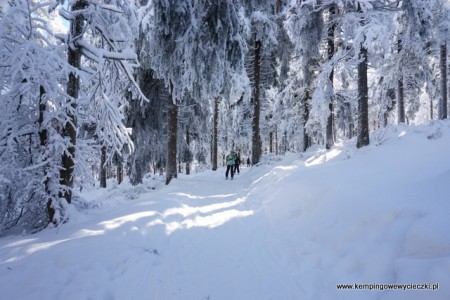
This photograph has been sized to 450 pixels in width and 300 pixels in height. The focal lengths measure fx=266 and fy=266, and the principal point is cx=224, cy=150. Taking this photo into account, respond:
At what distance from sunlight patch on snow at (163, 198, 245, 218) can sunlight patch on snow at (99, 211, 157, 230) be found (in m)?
0.47

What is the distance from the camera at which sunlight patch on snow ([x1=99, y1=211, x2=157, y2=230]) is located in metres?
5.05

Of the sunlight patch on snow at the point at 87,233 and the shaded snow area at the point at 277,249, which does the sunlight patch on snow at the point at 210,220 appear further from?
the sunlight patch on snow at the point at 87,233

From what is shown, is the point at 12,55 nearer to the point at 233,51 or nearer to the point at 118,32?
the point at 118,32

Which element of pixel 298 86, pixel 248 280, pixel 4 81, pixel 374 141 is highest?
pixel 298 86

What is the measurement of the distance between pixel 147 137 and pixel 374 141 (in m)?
9.90

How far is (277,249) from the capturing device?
4594 millimetres

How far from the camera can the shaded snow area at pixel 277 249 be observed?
3020 millimetres

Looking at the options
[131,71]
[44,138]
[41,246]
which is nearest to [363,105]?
[131,71]

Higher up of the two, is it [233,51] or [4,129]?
[233,51]

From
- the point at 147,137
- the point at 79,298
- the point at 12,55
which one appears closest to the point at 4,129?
the point at 12,55

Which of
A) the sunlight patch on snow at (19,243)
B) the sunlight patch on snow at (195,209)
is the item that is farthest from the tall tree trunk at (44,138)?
the sunlight patch on snow at (195,209)

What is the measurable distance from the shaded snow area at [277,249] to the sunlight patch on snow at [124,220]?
0.8 inches

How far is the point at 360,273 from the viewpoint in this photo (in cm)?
333

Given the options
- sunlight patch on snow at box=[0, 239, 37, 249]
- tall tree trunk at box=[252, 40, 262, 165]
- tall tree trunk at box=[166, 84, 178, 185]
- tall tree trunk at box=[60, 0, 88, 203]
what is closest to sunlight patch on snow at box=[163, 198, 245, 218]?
tall tree trunk at box=[60, 0, 88, 203]
